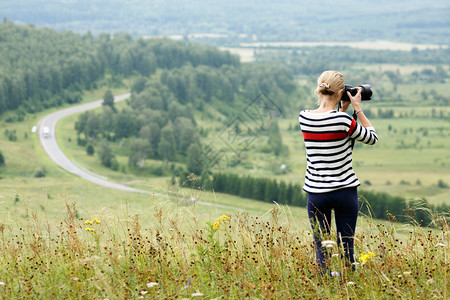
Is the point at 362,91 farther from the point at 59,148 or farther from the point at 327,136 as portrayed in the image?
the point at 59,148

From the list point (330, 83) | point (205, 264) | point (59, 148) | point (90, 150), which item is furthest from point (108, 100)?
point (330, 83)

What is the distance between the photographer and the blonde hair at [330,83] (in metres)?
4.72

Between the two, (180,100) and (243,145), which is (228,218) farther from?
(180,100)

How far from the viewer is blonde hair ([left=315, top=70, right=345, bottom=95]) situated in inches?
186

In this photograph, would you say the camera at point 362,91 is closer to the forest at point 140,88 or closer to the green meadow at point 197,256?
the green meadow at point 197,256

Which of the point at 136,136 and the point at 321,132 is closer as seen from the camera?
the point at 321,132

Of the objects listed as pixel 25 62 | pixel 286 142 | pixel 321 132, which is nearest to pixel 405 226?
Result: pixel 321 132

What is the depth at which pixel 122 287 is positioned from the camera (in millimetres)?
4340

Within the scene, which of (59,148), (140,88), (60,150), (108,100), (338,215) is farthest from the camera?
(140,88)

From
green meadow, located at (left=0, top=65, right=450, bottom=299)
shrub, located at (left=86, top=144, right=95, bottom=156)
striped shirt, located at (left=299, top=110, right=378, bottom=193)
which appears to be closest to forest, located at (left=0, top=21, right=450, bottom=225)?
shrub, located at (left=86, top=144, right=95, bottom=156)

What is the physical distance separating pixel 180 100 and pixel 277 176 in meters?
52.2

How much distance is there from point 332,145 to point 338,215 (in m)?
0.67

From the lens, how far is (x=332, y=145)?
4.68 m

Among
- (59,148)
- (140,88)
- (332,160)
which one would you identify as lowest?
(59,148)
